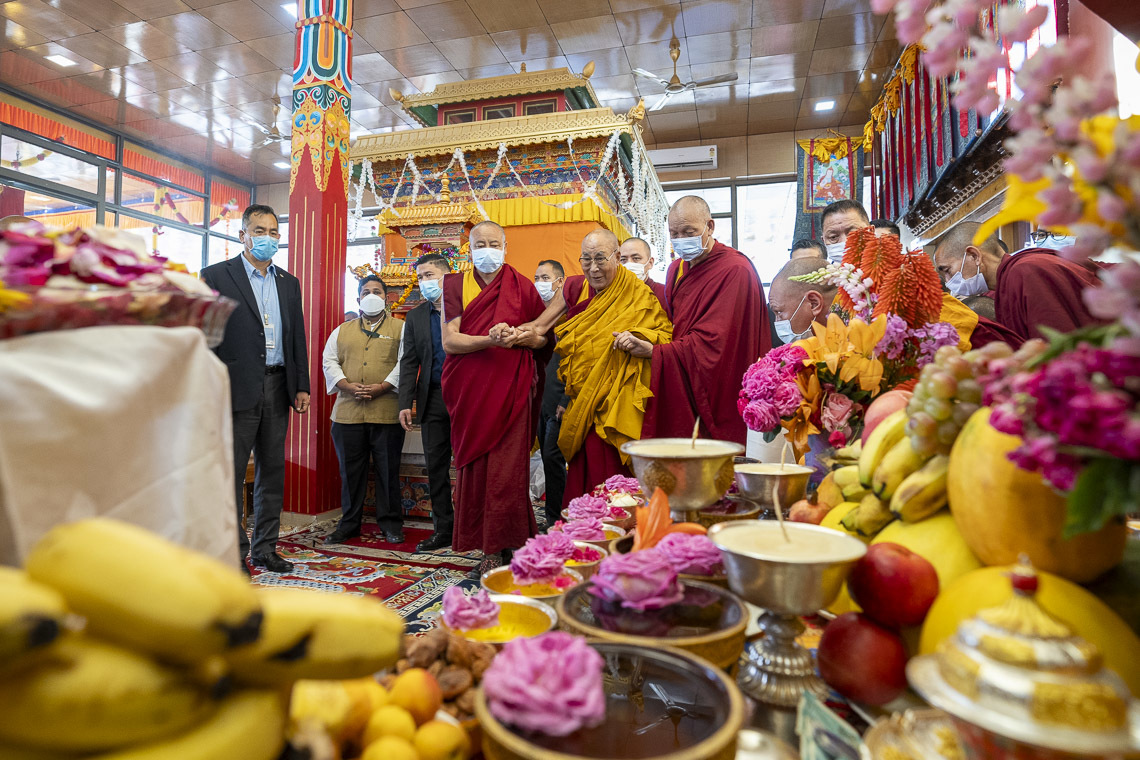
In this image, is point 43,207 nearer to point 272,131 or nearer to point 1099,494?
point 272,131

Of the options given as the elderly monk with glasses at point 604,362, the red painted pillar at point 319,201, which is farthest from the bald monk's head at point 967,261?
the red painted pillar at point 319,201

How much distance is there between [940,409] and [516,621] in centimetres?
56

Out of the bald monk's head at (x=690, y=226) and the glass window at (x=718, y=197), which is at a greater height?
the glass window at (x=718, y=197)

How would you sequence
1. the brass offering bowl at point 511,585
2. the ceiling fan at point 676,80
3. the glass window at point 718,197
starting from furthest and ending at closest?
the glass window at point 718,197, the ceiling fan at point 676,80, the brass offering bowl at point 511,585

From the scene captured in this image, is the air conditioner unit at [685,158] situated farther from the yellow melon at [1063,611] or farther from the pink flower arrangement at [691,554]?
the yellow melon at [1063,611]

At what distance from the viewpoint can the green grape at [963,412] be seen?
698 millimetres

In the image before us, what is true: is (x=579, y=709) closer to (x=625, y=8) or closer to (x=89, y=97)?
(x=625, y=8)

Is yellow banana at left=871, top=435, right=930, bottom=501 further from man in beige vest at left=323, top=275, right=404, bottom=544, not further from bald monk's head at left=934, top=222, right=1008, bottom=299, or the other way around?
man in beige vest at left=323, top=275, right=404, bottom=544

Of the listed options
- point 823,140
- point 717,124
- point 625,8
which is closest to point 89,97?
point 625,8

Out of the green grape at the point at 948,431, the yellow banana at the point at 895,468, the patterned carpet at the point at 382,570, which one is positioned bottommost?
the patterned carpet at the point at 382,570

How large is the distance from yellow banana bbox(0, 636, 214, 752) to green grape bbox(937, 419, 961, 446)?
74cm

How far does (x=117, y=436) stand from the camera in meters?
0.53

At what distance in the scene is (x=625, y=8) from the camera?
565cm

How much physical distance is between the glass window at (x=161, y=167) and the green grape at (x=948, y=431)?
10.6m
